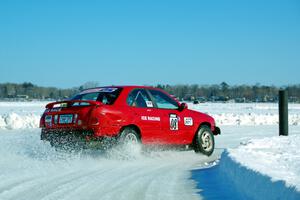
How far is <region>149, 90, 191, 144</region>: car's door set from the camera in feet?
31.4

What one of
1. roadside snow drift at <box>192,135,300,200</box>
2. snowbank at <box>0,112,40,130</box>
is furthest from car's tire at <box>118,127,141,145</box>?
snowbank at <box>0,112,40,130</box>

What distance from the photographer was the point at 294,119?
2562cm

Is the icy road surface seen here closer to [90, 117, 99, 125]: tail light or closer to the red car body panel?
the red car body panel

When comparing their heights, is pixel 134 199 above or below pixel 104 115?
below

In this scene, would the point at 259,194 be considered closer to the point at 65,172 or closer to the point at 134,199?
the point at 134,199

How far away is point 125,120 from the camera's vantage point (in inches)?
339

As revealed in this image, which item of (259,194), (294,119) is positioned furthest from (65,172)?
(294,119)

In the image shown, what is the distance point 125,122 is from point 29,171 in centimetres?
216

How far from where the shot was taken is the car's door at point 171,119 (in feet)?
31.4

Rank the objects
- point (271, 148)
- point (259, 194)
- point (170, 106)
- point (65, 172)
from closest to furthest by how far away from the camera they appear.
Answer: point (259, 194)
point (65, 172)
point (271, 148)
point (170, 106)

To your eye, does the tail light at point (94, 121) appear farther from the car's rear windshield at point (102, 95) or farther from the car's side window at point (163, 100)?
the car's side window at point (163, 100)

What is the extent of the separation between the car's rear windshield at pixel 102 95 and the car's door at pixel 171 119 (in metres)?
0.98

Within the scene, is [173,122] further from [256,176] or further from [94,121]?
[256,176]

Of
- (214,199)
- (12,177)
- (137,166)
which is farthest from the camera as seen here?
(137,166)
